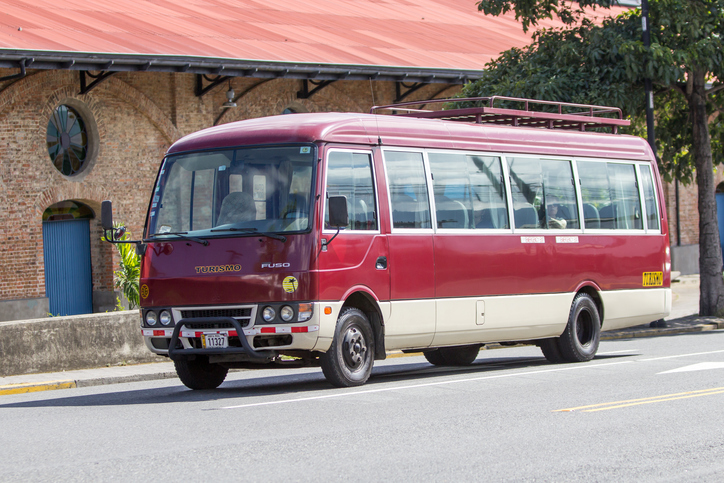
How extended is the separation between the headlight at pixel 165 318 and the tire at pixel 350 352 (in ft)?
5.46

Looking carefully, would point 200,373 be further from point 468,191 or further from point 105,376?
point 468,191

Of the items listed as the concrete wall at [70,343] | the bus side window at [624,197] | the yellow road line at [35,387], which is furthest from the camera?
the bus side window at [624,197]

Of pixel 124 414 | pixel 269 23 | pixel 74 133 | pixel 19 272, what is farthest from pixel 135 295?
pixel 124 414

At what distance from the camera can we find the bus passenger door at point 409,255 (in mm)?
11516

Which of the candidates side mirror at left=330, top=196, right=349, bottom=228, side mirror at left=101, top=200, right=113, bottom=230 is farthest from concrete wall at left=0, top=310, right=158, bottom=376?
side mirror at left=330, top=196, right=349, bottom=228

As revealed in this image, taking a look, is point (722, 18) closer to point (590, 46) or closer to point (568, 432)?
point (590, 46)

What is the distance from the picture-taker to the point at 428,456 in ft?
23.8

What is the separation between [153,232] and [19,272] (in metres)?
12.6

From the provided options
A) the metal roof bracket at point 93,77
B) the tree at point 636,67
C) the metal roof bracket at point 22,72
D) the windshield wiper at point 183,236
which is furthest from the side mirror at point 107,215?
the metal roof bracket at point 93,77

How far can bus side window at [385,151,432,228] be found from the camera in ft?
38.1

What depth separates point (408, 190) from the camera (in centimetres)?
1180

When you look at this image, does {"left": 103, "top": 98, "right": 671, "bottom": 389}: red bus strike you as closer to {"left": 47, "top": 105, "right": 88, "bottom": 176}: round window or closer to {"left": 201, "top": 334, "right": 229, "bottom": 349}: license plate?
{"left": 201, "top": 334, "right": 229, "bottom": 349}: license plate

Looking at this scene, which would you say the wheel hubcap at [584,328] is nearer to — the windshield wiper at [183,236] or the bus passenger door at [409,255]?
the bus passenger door at [409,255]

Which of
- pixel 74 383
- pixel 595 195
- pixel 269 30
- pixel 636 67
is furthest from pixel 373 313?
pixel 269 30
